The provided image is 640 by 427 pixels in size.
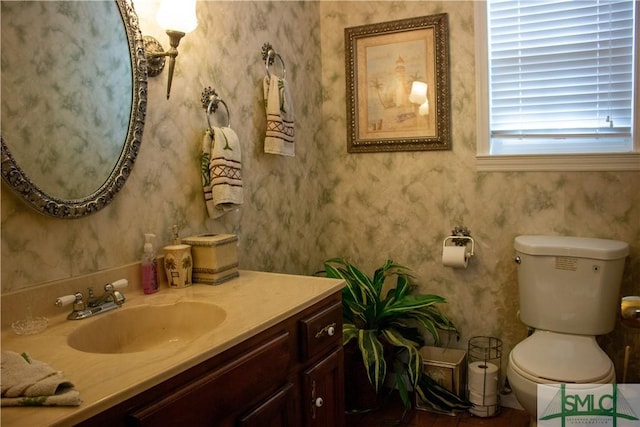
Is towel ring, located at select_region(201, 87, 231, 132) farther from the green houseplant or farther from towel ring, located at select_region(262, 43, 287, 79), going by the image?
the green houseplant

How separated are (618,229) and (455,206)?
2.40 ft

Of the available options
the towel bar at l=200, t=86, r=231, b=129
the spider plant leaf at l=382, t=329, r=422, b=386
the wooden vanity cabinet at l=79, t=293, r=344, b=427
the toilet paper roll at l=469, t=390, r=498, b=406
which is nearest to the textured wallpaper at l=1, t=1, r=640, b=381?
the towel bar at l=200, t=86, r=231, b=129

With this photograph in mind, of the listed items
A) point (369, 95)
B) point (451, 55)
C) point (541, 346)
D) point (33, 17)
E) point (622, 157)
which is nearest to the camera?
point (33, 17)

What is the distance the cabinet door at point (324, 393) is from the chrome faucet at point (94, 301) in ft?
1.96

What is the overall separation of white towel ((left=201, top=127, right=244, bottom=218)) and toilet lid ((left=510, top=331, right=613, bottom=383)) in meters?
1.29

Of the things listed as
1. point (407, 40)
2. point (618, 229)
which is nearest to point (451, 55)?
point (407, 40)

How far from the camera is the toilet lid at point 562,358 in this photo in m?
1.94

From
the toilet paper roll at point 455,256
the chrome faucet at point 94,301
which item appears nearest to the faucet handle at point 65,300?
the chrome faucet at point 94,301

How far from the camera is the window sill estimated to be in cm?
233

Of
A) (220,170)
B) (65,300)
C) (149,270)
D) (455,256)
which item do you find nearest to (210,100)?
(220,170)

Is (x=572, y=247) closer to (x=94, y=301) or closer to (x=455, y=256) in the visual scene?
(x=455, y=256)

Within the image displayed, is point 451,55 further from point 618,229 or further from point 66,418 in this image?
point 66,418

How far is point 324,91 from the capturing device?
295 centimetres

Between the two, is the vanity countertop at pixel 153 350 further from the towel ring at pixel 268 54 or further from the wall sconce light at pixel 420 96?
the wall sconce light at pixel 420 96
